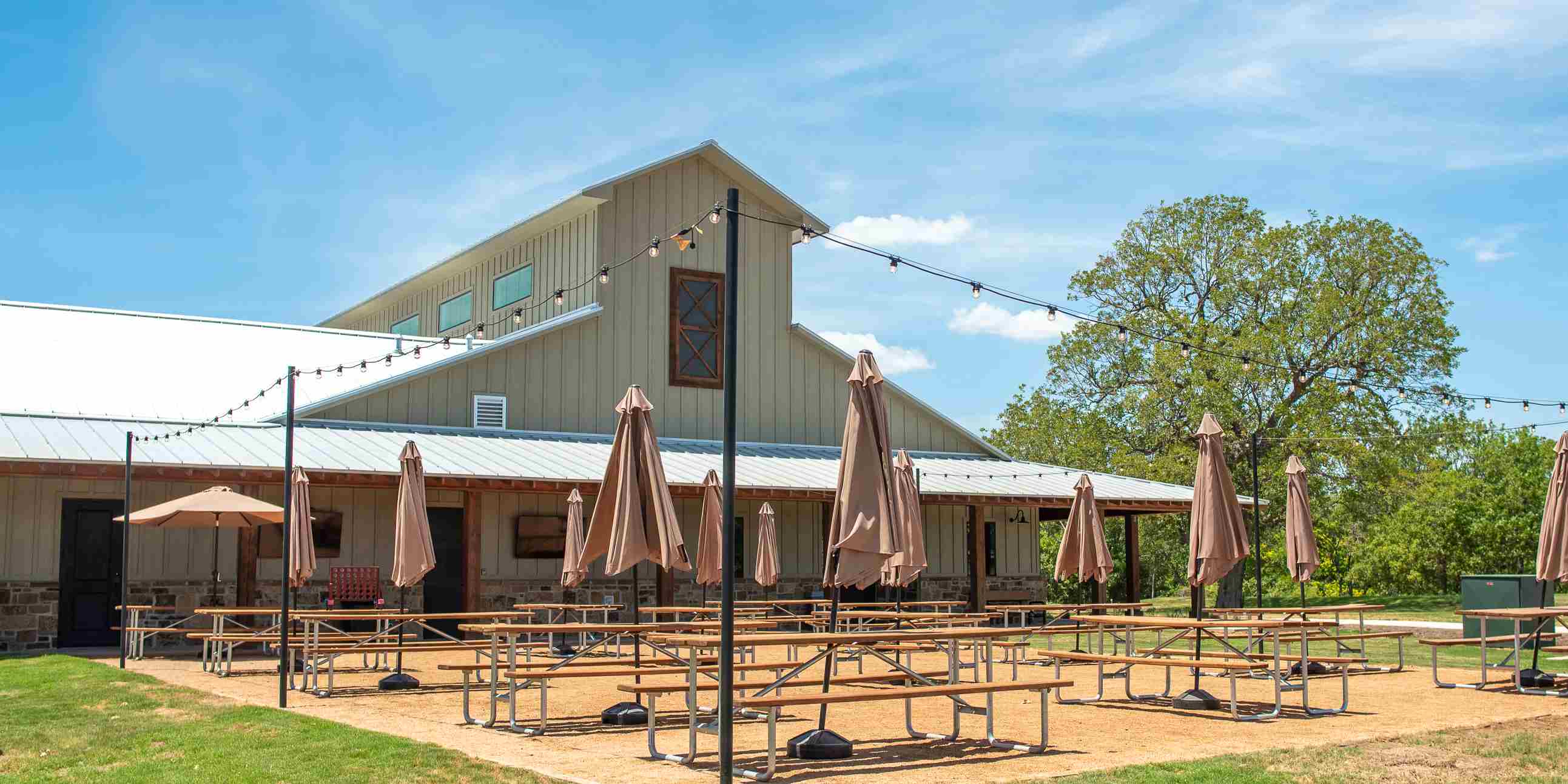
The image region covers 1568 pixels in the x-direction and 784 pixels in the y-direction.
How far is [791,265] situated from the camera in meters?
25.8

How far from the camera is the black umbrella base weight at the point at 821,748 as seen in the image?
839 cm

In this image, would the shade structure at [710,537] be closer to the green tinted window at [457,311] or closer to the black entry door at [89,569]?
the black entry door at [89,569]

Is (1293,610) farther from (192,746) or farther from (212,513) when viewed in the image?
(212,513)

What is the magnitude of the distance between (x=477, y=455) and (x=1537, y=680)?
13570 millimetres

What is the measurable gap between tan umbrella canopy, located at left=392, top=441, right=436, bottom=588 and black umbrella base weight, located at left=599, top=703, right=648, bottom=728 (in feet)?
14.2

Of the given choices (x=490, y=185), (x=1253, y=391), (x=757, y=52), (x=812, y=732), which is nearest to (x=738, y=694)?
(x=812, y=732)

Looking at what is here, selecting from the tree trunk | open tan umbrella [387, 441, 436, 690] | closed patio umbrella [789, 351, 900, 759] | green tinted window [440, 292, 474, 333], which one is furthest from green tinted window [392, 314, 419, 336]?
closed patio umbrella [789, 351, 900, 759]

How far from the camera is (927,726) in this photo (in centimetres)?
997

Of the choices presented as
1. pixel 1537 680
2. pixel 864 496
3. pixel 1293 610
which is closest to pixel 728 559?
pixel 864 496

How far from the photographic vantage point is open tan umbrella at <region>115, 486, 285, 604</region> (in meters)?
15.2

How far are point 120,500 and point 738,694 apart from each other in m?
11.0

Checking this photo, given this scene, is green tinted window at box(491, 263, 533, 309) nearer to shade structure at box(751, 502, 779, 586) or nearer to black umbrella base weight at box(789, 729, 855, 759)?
shade structure at box(751, 502, 779, 586)

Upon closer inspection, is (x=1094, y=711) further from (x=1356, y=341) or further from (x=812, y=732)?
(x=1356, y=341)

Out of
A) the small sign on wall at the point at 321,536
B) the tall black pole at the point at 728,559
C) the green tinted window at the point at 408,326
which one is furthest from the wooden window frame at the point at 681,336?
the tall black pole at the point at 728,559
